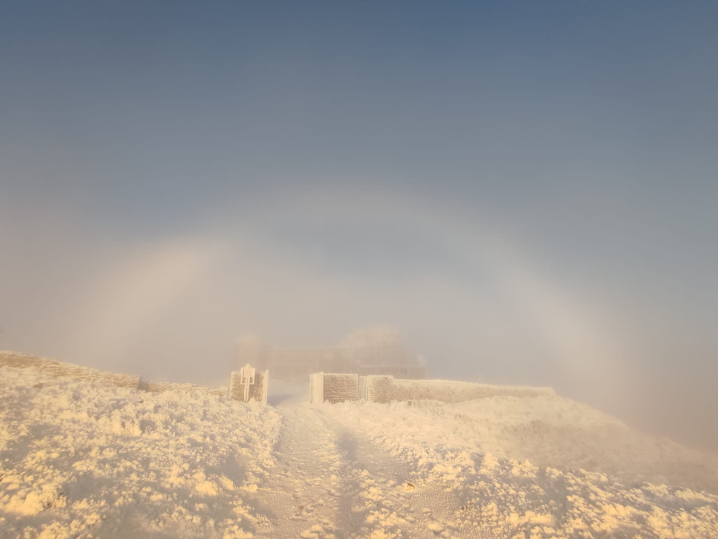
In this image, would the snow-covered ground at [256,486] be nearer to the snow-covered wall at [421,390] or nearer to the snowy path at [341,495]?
the snowy path at [341,495]

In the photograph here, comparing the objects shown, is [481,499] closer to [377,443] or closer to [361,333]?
[377,443]

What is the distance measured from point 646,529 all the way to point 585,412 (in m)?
32.1

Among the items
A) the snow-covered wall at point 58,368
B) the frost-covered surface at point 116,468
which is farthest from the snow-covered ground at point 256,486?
the snow-covered wall at point 58,368

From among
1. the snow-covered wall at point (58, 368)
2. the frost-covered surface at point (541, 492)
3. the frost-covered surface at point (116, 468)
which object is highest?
the snow-covered wall at point (58, 368)

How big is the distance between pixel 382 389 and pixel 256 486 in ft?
68.2

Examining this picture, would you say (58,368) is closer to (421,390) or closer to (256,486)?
(256,486)

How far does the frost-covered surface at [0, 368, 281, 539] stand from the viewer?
5066mm

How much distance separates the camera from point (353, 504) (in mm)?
7008

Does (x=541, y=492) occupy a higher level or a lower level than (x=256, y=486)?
lower

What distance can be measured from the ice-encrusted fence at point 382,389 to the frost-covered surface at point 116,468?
1453 cm

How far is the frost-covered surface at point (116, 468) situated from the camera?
199 inches

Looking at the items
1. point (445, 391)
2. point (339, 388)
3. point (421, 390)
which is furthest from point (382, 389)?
point (445, 391)

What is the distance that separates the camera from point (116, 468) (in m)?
6.68

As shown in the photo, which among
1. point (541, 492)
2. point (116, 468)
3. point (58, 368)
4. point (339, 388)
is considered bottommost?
point (541, 492)
